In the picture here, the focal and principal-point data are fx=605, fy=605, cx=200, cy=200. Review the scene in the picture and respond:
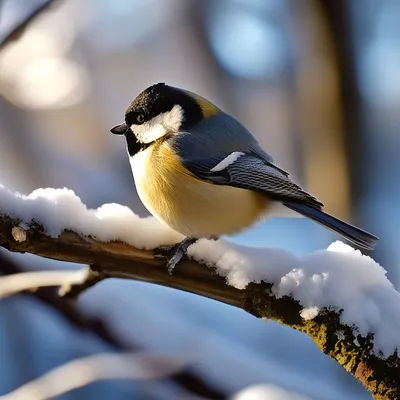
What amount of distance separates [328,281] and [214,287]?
106 mm

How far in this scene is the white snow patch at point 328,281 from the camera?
54 cm

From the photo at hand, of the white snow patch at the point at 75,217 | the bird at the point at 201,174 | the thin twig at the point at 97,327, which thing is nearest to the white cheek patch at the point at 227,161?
the bird at the point at 201,174

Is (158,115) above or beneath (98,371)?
above

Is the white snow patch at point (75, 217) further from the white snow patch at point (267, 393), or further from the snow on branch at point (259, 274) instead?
the white snow patch at point (267, 393)

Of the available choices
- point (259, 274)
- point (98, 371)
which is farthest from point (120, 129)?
point (98, 371)

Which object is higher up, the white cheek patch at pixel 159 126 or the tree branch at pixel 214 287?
the white cheek patch at pixel 159 126

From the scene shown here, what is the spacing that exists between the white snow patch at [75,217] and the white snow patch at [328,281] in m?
0.06

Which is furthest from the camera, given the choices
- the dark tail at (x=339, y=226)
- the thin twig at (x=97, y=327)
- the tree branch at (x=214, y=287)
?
the thin twig at (x=97, y=327)

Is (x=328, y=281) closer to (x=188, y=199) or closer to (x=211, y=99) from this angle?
(x=188, y=199)

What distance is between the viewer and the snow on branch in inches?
21.0

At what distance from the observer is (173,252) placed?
603 millimetres

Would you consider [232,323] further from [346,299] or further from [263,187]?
[346,299]

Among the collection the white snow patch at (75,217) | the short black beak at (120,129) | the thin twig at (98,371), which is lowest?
the thin twig at (98,371)

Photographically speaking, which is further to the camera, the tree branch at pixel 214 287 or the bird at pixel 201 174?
the bird at pixel 201 174
